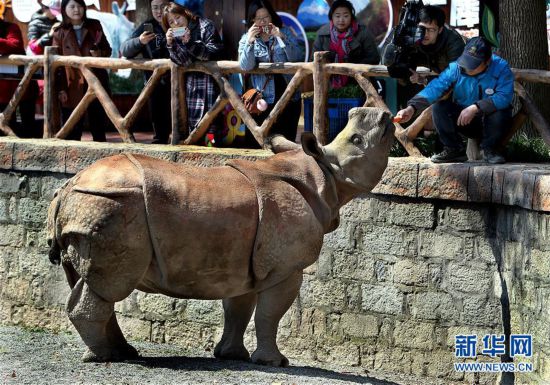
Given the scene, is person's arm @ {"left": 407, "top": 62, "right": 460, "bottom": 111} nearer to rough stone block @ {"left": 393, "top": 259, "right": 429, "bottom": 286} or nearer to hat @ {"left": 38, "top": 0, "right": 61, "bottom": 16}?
rough stone block @ {"left": 393, "top": 259, "right": 429, "bottom": 286}

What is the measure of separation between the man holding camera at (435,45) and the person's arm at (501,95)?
0.59 metres

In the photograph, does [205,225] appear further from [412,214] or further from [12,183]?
[12,183]

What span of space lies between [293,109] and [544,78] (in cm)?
260

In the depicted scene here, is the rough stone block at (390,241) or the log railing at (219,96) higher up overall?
the log railing at (219,96)

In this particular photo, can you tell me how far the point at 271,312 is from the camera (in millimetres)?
8695

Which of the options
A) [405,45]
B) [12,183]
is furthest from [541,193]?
[12,183]

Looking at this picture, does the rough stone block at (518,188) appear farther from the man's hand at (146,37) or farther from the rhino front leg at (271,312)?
the man's hand at (146,37)

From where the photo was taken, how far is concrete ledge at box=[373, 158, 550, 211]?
9.45 metres

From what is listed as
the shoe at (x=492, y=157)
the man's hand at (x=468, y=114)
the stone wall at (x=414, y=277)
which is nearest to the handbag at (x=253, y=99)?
the stone wall at (x=414, y=277)

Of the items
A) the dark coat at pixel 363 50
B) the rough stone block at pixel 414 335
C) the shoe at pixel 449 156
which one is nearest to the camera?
the shoe at pixel 449 156

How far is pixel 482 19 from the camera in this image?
13594 millimetres

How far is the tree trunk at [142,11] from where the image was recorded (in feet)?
54.7

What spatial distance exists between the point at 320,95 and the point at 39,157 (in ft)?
9.36

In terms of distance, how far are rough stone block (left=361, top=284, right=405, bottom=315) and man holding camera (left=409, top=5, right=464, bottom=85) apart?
1.79m
